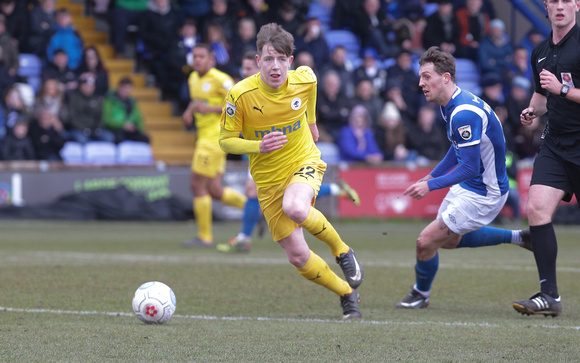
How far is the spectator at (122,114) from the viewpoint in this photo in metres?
17.3

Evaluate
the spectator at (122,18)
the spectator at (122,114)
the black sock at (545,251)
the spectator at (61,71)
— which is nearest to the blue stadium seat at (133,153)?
the spectator at (122,114)

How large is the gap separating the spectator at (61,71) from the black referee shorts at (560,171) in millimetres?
12635

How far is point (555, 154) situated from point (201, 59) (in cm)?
598

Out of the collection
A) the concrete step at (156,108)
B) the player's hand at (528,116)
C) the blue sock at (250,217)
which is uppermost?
the player's hand at (528,116)

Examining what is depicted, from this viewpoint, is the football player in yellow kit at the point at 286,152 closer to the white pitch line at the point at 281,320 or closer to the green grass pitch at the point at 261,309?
the white pitch line at the point at 281,320

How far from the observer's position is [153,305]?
561 cm

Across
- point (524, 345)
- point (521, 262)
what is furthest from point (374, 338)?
point (521, 262)

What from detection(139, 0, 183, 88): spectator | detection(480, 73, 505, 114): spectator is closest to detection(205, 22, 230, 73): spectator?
detection(139, 0, 183, 88): spectator

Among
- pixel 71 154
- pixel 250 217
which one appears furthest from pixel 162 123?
pixel 250 217

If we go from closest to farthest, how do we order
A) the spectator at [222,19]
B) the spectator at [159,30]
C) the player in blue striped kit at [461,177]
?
the player in blue striped kit at [461,177] < the spectator at [159,30] < the spectator at [222,19]

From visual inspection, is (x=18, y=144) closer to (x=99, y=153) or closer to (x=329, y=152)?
(x=99, y=153)

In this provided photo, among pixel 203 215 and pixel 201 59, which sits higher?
pixel 201 59

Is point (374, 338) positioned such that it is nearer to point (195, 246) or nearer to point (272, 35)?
point (272, 35)

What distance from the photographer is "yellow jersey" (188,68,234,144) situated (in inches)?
442
